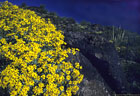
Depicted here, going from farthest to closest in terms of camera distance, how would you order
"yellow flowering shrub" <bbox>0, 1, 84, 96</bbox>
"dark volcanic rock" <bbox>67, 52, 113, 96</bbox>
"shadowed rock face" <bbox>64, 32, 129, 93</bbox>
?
1. "shadowed rock face" <bbox>64, 32, 129, 93</bbox>
2. "dark volcanic rock" <bbox>67, 52, 113, 96</bbox>
3. "yellow flowering shrub" <bbox>0, 1, 84, 96</bbox>

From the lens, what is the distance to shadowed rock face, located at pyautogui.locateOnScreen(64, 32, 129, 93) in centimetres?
893

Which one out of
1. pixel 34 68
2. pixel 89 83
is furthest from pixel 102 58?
pixel 34 68

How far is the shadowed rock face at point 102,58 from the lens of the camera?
8.93 meters

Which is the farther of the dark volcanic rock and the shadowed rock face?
the shadowed rock face

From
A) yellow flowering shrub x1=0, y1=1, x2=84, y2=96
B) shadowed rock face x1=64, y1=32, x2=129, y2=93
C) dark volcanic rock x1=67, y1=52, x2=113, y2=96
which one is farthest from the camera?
shadowed rock face x1=64, y1=32, x2=129, y2=93

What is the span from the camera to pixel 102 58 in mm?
8969

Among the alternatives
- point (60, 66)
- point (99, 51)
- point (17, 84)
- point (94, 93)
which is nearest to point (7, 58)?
point (17, 84)

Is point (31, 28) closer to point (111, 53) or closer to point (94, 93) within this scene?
point (94, 93)

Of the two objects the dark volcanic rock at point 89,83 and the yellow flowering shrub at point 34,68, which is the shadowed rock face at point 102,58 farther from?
the yellow flowering shrub at point 34,68

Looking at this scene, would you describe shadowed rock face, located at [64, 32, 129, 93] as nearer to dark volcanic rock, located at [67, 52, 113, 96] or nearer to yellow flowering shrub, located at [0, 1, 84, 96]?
dark volcanic rock, located at [67, 52, 113, 96]

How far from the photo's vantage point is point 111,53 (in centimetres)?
949

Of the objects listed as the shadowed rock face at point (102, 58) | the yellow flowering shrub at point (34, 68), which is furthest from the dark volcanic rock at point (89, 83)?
the shadowed rock face at point (102, 58)

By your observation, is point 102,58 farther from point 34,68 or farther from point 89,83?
point 34,68

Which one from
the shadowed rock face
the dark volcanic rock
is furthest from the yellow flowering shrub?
the shadowed rock face
